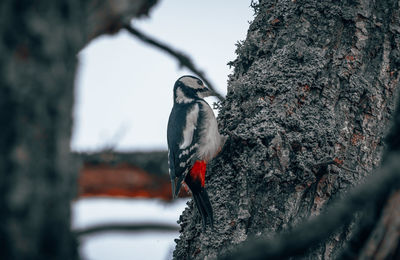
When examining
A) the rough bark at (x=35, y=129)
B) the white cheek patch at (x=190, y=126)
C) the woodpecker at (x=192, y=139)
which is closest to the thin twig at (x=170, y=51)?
the woodpecker at (x=192, y=139)

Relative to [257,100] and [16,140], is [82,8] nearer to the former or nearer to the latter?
[16,140]

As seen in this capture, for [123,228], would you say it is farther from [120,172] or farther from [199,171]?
[199,171]

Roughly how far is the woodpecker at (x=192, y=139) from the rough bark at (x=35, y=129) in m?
1.23

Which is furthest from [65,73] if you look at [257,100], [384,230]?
[257,100]

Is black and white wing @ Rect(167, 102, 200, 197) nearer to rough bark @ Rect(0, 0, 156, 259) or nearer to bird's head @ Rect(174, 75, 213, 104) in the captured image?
bird's head @ Rect(174, 75, 213, 104)

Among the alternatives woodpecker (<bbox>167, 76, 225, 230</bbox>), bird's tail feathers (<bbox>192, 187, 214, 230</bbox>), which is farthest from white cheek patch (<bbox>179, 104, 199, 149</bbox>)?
bird's tail feathers (<bbox>192, 187, 214, 230</bbox>)

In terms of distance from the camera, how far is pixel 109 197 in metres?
1.70

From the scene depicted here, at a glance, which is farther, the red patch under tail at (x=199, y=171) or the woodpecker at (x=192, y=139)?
the red patch under tail at (x=199, y=171)

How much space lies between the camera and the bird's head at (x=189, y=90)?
155 inches

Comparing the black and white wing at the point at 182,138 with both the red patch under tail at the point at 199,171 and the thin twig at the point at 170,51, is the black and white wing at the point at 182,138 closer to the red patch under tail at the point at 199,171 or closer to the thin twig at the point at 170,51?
the red patch under tail at the point at 199,171

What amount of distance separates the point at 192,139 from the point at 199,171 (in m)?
0.59

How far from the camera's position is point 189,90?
158 inches

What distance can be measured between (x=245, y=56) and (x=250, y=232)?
1175 mm

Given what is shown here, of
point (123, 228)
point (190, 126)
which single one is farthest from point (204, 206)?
point (190, 126)
